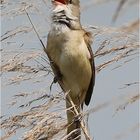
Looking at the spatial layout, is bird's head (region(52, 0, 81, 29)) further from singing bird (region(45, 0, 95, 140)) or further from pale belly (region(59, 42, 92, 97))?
pale belly (region(59, 42, 92, 97))

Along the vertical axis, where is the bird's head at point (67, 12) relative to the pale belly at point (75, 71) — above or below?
above

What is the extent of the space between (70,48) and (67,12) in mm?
283

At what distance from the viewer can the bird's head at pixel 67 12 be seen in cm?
290

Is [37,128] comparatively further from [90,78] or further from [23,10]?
[90,78]

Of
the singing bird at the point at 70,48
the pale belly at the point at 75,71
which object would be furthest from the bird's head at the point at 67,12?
the pale belly at the point at 75,71

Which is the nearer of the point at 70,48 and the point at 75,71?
the point at 70,48

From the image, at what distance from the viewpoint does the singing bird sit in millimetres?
2998

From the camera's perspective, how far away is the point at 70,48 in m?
3.11

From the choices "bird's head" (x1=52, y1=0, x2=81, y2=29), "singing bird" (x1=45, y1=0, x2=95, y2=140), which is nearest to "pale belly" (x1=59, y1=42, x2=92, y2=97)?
"singing bird" (x1=45, y1=0, x2=95, y2=140)

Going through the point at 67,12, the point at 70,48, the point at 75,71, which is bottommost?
the point at 75,71

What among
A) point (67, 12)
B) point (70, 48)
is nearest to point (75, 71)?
point (70, 48)

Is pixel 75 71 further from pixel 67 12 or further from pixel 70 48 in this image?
pixel 67 12

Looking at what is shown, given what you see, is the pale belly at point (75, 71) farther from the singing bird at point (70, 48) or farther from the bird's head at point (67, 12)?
the bird's head at point (67, 12)

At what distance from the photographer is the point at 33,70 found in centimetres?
207
